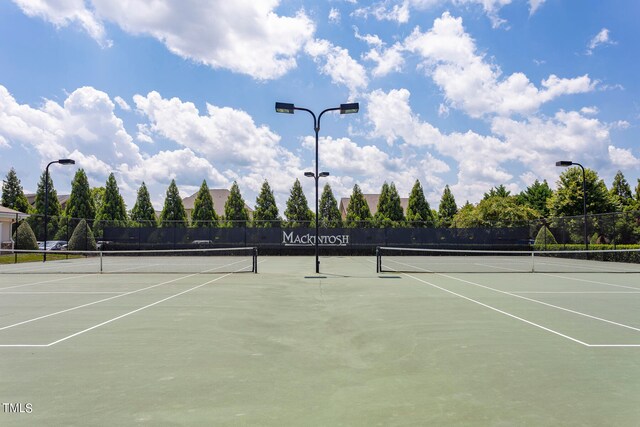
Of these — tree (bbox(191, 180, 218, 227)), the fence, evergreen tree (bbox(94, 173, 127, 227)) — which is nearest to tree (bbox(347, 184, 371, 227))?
tree (bbox(191, 180, 218, 227))

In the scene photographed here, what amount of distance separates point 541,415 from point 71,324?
786cm

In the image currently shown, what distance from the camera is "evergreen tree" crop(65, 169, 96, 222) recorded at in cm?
6016

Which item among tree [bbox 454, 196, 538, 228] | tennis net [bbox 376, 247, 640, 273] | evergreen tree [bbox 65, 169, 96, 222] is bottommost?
tennis net [bbox 376, 247, 640, 273]

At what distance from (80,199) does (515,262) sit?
2157 inches

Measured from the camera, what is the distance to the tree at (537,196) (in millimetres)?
77438

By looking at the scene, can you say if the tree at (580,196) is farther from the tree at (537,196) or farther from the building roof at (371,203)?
the building roof at (371,203)

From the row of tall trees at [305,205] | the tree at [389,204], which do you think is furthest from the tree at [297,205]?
the tree at [389,204]

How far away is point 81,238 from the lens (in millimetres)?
36094

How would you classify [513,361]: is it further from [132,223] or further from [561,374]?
[132,223]

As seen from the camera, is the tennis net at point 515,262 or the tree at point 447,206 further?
the tree at point 447,206

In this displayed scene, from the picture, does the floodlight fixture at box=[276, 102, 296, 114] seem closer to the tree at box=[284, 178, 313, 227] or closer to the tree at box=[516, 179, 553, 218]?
the tree at box=[284, 178, 313, 227]

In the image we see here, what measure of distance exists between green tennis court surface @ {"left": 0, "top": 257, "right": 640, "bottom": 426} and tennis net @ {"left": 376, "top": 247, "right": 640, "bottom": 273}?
11.6 meters

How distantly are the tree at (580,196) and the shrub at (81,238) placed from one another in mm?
50725

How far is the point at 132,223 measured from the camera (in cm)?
4328
